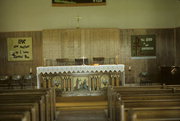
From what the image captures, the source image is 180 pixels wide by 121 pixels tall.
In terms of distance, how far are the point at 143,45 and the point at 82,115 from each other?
8.22 meters

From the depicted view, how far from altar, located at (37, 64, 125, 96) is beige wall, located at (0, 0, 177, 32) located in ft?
→ 14.5

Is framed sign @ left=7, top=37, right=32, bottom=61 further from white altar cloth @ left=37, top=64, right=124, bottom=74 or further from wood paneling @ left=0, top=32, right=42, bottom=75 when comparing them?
white altar cloth @ left=37, top=64, right=124, bottom=74

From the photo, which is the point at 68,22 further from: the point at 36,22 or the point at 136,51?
the point at 136,51

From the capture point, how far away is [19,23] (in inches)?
565

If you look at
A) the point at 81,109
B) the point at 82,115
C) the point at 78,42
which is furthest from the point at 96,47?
the point at 82,115

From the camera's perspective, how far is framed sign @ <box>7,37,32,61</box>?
558 inches

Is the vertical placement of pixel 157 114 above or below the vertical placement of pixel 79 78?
above

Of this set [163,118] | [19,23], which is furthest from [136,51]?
[163,118]

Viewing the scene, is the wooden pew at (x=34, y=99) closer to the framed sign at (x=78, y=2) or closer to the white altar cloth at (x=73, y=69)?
the white altar cloth at (x=73, y=69)

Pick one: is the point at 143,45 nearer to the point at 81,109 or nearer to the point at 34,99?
the point at 81,109

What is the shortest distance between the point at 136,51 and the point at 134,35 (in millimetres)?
912

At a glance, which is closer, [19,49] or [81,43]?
[81,43]

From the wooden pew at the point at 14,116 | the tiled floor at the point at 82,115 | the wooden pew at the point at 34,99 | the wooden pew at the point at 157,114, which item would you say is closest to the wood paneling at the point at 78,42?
the tiled floor at the point at 82,115

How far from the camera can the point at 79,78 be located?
1065 cm
